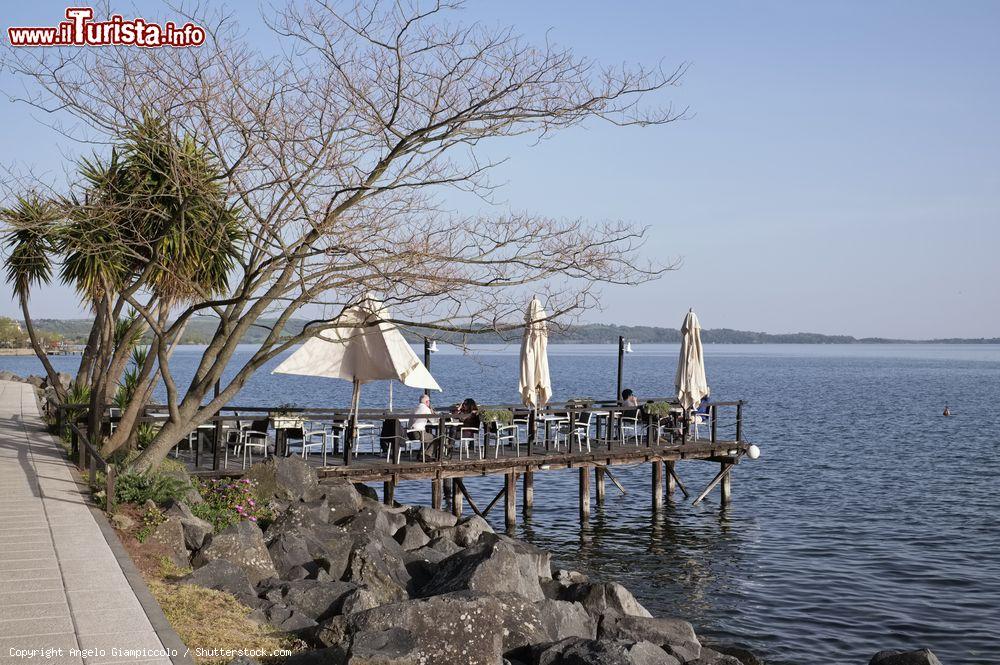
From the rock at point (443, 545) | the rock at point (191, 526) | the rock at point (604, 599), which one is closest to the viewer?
the rock at point (191, 526)

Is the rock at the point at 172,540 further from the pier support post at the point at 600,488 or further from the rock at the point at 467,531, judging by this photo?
the pier support post at the point at 600,488

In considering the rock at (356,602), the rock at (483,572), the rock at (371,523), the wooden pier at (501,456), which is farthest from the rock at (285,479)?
the rock at (356,602)

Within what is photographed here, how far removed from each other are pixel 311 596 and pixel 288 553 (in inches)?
71.2

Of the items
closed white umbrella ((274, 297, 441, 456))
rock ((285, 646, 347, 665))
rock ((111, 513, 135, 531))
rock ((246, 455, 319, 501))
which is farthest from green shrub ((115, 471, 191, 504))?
rock ((285, 646, 347, 665))

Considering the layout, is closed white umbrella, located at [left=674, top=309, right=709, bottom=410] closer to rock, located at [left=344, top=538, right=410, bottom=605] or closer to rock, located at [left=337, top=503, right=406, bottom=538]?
rock, located at [left=337, top=503, right=406, bottom=538]

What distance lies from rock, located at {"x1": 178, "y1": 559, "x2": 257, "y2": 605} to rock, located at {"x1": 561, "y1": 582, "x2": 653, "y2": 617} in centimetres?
462

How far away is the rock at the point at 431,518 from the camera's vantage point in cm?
1524

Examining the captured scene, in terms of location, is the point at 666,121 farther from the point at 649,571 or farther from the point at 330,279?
the point at 649,571

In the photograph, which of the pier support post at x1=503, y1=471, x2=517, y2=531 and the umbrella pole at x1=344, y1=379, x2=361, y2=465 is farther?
the pier support post at x1=503, y1=471, x2=517, y2=531

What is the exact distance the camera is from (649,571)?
59.0 feet

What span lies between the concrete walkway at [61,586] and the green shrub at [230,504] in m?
1.47

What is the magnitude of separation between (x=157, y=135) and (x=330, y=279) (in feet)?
11.4

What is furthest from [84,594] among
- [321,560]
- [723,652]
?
[723,652]

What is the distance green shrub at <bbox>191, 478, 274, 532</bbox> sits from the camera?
40.4ft
